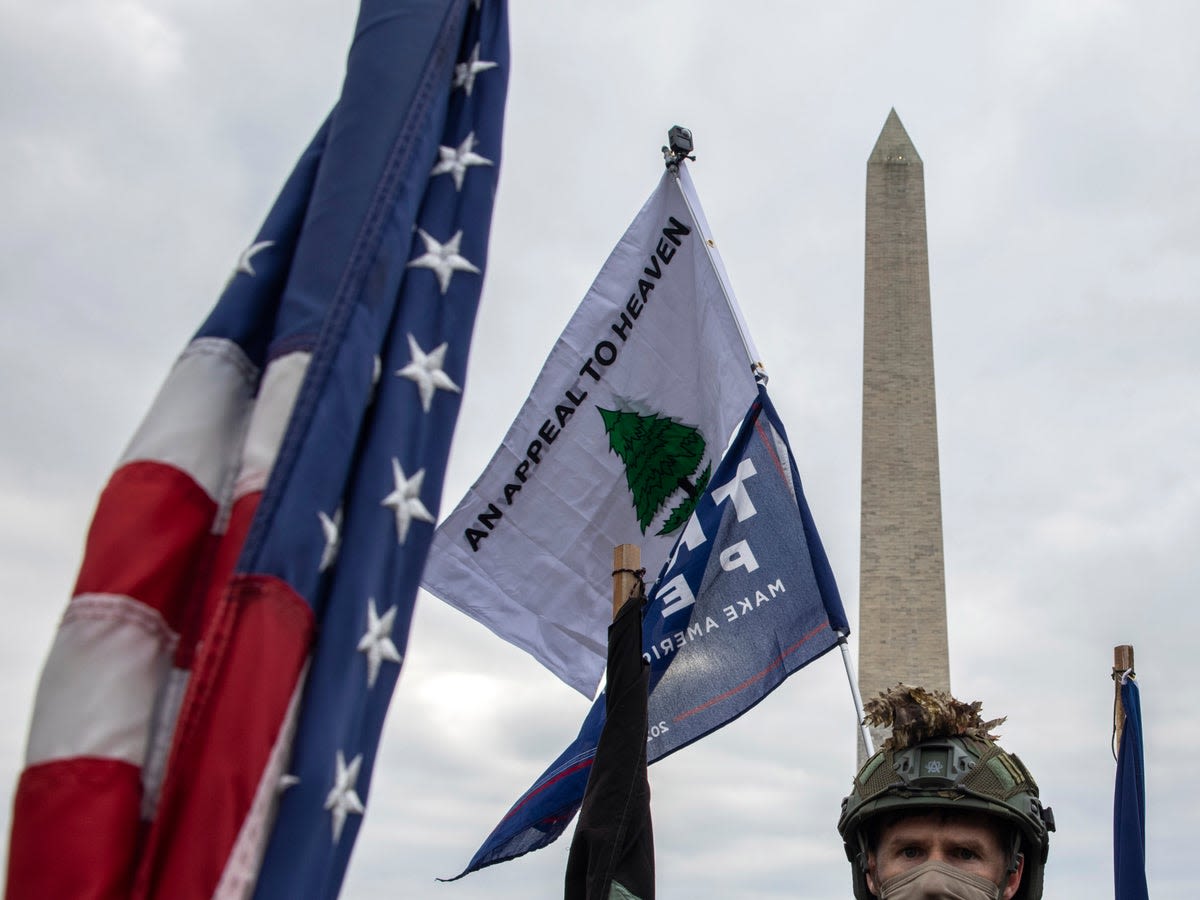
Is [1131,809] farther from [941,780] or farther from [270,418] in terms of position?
[270,418]

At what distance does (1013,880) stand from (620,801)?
0.88m

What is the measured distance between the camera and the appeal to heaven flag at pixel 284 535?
149 cm

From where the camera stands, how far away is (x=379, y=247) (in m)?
1.82

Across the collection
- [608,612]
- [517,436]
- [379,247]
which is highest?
[517,436]

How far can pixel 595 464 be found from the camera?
512 centimetres

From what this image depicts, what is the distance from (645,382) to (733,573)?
945 mm

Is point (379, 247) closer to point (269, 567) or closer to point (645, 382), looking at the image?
point (269, 567)

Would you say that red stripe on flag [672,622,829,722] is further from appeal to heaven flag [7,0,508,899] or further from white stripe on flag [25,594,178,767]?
white stripe on flag [25,594,178,767]

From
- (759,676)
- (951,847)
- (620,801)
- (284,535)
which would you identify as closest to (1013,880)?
(951,847)

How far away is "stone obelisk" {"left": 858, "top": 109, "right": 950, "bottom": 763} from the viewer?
54.5 feet

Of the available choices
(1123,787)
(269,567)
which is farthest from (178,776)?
(1123,787)

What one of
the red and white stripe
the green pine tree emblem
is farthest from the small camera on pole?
the red and white stripe

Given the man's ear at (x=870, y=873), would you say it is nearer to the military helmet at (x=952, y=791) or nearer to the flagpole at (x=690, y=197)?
the military helmet at (x=952, y=791)

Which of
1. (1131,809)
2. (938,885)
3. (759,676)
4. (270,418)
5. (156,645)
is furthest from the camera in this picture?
(1131,809)
